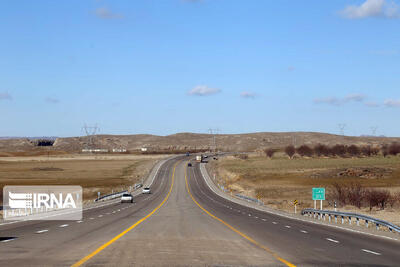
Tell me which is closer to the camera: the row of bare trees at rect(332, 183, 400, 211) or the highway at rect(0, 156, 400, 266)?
the highway at rect(0, 156, 400, 266)

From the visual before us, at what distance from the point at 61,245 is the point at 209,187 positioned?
84.0m

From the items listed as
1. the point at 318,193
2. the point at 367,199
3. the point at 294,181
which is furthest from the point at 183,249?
the point at 294,181

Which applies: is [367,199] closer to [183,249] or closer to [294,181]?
[183,249]

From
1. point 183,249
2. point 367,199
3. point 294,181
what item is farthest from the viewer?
point 294,181

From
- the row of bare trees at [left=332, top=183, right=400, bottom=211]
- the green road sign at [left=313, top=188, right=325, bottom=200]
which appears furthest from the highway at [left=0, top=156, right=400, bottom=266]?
the row of bare trees at [left=332, top=183, right=400, bottom=211]

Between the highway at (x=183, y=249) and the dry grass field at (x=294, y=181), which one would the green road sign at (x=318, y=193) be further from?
the highway at (x=183, y=249)

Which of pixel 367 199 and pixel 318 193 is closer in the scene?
pixel 318 193


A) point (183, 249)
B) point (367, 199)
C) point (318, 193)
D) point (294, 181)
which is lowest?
point (294, 181)

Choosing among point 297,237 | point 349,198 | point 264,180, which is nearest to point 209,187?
point 264,180

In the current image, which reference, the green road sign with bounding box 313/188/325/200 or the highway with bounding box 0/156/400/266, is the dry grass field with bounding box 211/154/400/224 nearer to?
the green road sign with bounding box 313/188/325/200

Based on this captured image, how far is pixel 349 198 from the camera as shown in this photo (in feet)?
180

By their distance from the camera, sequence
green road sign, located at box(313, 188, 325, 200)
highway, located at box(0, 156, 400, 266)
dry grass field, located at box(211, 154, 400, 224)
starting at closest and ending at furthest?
highway, located at box(0, 156, 400, 266)
green road sign, located at box(313, 188, 325, 200)
dry grass field, located at box(211, 154, 400, 224)

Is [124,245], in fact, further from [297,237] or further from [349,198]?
[349,198]

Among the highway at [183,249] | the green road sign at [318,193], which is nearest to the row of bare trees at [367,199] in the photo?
the green road sign at [318,193]
